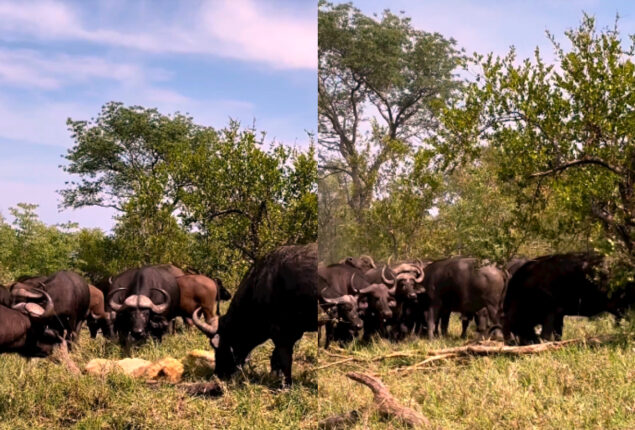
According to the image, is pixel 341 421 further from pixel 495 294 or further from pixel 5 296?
pixel 5 296

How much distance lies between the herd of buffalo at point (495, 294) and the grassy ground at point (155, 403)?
32cm

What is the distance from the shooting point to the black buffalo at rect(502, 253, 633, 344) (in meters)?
3.95

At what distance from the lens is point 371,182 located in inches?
115

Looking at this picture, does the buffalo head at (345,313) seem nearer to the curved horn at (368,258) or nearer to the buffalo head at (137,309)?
the curved horn at (368,258)

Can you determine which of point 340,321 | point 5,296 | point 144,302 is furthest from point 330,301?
point 5,296

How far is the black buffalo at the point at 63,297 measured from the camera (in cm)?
654

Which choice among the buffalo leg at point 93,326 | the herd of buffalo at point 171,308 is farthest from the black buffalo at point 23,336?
the buffalo leg at point 93,326

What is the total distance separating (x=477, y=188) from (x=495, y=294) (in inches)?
28.8

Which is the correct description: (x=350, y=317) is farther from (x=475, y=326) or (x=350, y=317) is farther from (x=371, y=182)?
(x=371, y=182)

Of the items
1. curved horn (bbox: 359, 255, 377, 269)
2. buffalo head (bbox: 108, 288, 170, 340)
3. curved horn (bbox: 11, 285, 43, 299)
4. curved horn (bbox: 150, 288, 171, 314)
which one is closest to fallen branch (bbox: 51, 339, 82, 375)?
buffalo head (bbox: 108, 288, 170, 340)

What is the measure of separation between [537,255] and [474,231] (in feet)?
1.87

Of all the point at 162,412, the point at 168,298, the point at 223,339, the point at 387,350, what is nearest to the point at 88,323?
the point at 168,298

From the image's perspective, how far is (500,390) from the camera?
3.06 m

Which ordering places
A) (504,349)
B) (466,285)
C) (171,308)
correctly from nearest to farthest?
(504,349)
(466,285)
(171,308)
